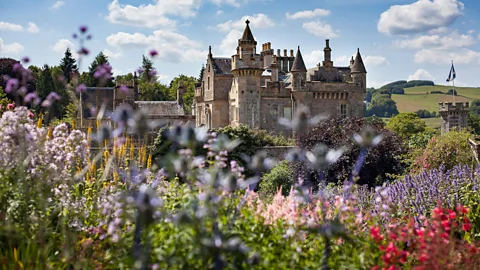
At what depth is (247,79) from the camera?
128 feet

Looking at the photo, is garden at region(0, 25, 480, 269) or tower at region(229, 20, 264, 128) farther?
tower at region(229, 20, 264, 128)

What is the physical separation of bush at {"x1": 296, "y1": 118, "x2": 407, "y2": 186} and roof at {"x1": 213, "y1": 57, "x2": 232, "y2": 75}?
18.8m

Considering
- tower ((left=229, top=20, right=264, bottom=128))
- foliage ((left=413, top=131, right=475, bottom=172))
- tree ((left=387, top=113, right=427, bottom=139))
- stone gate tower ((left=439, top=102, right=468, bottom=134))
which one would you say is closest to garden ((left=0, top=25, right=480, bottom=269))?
foliage ((left=413, top=131, right=475, bottom=172))

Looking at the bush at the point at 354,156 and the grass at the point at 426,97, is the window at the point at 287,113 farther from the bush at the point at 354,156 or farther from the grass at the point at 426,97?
the grass at the point at 426,97

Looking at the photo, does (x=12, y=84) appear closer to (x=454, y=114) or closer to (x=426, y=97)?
(x=454, y=114)

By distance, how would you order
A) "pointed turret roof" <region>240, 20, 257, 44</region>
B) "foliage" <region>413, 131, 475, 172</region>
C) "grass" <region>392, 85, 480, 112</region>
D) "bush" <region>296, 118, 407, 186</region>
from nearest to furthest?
"foliage" <region>413, 131, 475, 172</region>, "bush" <region>296, 118, 407, 186</region>, "pointed turret roof" <region>240, 20, 257, 44</region>, "grass" <region>392, 85, 480, 112</region>

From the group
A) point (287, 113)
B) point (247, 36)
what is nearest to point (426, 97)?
point (287, 113)

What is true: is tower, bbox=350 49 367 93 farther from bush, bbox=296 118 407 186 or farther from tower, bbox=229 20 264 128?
bush, bbox=296 118 407 186

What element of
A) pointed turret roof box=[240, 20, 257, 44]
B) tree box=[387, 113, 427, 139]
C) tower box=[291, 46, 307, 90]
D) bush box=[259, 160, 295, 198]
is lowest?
bush box=[259, 160, 295, 198]

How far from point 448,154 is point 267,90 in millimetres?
21162

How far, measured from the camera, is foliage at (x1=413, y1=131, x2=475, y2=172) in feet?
66.8

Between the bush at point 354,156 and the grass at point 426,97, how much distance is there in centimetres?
9867

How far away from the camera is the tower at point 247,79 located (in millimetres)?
38688

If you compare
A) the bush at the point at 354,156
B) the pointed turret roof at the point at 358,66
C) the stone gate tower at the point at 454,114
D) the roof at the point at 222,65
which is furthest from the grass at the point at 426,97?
the bush at the point at 354,156
